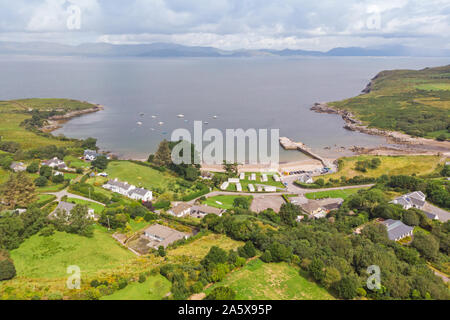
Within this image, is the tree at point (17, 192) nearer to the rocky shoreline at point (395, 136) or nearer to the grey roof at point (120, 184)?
the grey roof at point (120, 184)

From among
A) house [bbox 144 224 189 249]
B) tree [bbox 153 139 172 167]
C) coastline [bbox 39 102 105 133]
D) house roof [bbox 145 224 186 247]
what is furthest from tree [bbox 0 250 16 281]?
coastline [bbox 39 102 105 133]

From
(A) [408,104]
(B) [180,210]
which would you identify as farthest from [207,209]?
(A) [408,104]

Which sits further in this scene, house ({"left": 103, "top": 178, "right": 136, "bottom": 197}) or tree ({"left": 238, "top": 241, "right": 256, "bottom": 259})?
house ({"left": 103, "top": 178, "right": 136, "bottom": 197})

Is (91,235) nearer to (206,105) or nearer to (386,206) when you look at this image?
(386,206)

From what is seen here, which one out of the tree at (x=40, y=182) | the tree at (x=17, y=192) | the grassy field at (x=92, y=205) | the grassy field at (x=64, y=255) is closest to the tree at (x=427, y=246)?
the grassy field at (x=64, y=255)

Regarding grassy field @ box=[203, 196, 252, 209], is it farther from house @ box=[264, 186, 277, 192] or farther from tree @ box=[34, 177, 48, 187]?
tree @ box=[34, 177, 48, 187]
